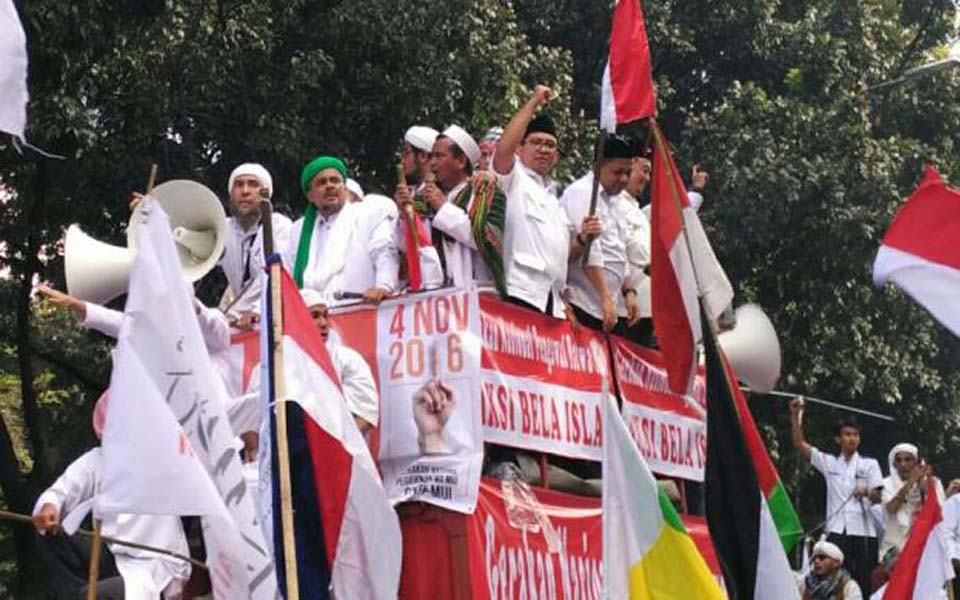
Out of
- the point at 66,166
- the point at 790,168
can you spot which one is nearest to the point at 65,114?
the point at 66,166

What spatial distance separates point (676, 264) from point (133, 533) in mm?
3078

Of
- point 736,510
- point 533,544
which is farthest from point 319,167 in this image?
point 736,510

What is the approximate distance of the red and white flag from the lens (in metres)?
11.0

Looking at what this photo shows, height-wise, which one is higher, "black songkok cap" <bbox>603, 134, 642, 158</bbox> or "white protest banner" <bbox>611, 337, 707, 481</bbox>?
"black songkok cap" <bbox>603, 134, 642, 158</bbox>

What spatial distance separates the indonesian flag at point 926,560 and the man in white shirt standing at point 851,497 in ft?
14.7

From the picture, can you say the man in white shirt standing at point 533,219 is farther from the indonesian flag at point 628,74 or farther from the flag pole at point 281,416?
the flag pole at point 281,416

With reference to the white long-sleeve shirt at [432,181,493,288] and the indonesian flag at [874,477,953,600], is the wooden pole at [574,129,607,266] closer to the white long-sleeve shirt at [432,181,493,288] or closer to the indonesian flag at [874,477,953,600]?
the white long-sleeve shirt at [432,181,493,288]

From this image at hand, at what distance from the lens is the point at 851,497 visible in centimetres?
1634

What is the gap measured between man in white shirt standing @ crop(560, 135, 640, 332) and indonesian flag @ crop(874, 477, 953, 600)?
2.01 m

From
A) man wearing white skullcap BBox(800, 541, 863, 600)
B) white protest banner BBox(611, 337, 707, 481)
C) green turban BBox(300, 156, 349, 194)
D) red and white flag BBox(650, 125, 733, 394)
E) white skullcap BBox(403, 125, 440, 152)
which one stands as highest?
white skullcap BBox(403, 125, 440, 152)

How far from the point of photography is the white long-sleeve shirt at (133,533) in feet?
33.4

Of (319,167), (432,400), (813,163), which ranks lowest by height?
(432,400)

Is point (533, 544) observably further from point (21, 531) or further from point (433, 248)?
point (21, 531)

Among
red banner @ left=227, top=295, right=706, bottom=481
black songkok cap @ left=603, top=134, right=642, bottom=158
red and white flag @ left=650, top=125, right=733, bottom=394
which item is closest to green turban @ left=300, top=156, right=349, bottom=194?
red banner @ left=227, top=295, right=706, bottom=481
